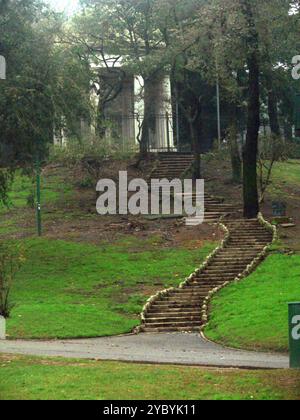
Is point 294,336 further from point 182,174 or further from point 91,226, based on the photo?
point 182,174

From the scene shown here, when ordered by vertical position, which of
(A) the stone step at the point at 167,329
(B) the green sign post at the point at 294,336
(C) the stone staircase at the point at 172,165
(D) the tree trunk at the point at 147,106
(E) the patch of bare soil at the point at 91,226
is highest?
(D) the tree trunk at the point at 147,106

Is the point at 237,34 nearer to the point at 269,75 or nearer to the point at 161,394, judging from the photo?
the point at 269,75

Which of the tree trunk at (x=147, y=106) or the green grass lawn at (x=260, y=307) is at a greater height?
the tree trunk at (x=147, y=106)

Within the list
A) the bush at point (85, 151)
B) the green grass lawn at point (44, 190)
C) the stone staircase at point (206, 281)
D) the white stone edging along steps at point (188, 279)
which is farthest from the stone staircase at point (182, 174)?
the green grass lawn at point (44, 190)

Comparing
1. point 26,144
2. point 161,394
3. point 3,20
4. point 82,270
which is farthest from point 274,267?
point 161,394

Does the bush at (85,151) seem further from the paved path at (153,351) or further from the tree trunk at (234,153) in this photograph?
the paved path at (153,351)

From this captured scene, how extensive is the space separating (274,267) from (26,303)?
887 cm

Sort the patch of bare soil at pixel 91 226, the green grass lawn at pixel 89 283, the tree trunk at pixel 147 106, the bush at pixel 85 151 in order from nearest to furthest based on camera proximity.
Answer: the green grass lawn at pixel 89 283, the patch of bare soil at pixel 91 226, the bush at pixel 85 151, the tree trunk at pixel 147 106

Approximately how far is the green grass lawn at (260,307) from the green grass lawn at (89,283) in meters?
2.62

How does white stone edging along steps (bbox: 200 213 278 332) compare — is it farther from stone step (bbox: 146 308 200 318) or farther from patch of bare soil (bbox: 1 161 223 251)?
patch of bare soil (bbox: 1 161 223 251)

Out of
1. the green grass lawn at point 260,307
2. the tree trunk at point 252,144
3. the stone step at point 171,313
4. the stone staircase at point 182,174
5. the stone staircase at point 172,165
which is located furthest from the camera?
the stone staircase at point 172,165

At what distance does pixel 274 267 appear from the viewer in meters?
27.5

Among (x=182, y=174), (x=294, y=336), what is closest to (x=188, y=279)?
(x=294, y=336)

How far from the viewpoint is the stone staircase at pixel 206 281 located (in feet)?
76.1
